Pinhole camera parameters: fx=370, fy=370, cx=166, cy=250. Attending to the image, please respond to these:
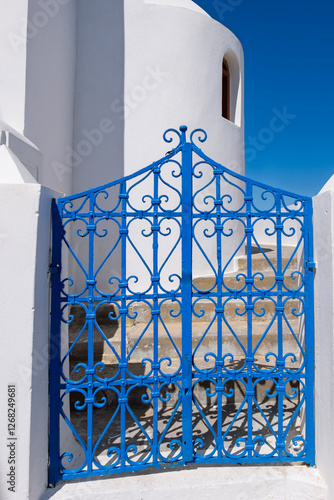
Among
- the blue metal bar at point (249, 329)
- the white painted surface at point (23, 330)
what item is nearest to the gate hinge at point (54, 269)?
the white painted surface at point (23, 330)

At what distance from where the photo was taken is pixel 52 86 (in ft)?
15.1

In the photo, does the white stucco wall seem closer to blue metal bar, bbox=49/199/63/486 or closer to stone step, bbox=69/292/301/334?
stone step, bbox=69/292/301/334

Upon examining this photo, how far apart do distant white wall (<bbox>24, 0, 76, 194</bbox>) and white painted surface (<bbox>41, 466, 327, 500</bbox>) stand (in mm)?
3009

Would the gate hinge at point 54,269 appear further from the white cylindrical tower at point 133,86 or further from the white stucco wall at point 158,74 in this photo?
the white stucco wall at point 158,74

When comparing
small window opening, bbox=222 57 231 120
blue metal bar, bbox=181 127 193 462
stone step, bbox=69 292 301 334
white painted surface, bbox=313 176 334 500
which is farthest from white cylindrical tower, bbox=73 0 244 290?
white painted surface, bbox=313 176 334 500

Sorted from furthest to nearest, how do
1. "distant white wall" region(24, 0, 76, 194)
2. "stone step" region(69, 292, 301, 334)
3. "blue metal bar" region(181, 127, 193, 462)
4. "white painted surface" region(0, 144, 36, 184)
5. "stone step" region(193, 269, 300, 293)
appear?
"stone step" region(193, 269, 300, 293), "stone step" region(69, 292, 301, 334), "distant white wall" region(24, 0, 76, 194), "blue metal bar" region(181, 127, 193, 462), "white painted surface" region(0, 144, 36, 184)

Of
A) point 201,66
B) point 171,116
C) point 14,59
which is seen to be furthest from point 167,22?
point 14,59

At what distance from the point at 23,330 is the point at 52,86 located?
347cm

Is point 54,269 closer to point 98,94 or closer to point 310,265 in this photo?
point 310,265

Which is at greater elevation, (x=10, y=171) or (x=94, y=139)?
(x=94, y=139)

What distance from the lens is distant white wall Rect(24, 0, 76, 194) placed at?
13.0 ft

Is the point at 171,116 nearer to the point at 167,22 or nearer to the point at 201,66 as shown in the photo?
the point at 201,66

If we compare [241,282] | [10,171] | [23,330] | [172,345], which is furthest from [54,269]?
[241,282]

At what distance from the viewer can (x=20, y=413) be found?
224 cm
